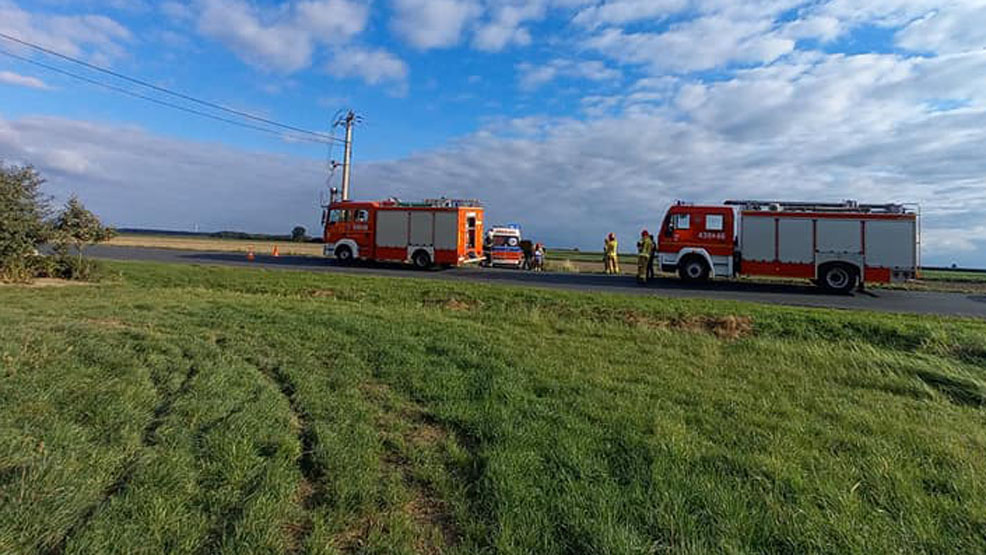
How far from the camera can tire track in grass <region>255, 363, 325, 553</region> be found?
109 inches

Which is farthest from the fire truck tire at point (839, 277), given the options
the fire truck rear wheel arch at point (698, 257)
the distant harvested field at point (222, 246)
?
the distant harvested field at point (222, 246)

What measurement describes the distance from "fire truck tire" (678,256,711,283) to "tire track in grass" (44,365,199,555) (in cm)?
1793

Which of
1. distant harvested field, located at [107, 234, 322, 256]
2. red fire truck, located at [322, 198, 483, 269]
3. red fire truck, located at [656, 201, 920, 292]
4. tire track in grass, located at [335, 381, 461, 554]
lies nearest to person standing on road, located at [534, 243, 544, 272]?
red fire truck, located at [322, 198, 483, 269]

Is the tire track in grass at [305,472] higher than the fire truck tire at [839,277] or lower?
lower

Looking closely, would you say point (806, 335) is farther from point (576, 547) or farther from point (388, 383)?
point (576, 547)

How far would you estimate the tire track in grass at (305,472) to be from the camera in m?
2.76

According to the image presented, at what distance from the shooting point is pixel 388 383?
5.57 metres

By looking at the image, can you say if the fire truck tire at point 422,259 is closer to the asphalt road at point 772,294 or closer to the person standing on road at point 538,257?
the asphalt road at point 772,294

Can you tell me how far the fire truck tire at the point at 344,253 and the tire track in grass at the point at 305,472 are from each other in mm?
21148

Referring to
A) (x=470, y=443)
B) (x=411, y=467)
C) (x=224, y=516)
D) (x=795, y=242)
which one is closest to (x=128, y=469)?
(x=224, y=516)

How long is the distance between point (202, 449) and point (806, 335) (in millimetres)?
10791

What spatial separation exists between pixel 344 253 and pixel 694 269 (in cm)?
1650

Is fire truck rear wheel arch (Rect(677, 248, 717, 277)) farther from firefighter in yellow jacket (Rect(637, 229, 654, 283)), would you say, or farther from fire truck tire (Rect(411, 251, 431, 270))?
fire truck tire (Rect(411, 251, 431, 270))

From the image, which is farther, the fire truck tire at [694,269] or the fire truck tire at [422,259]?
the fire truck tire at [422,259]
